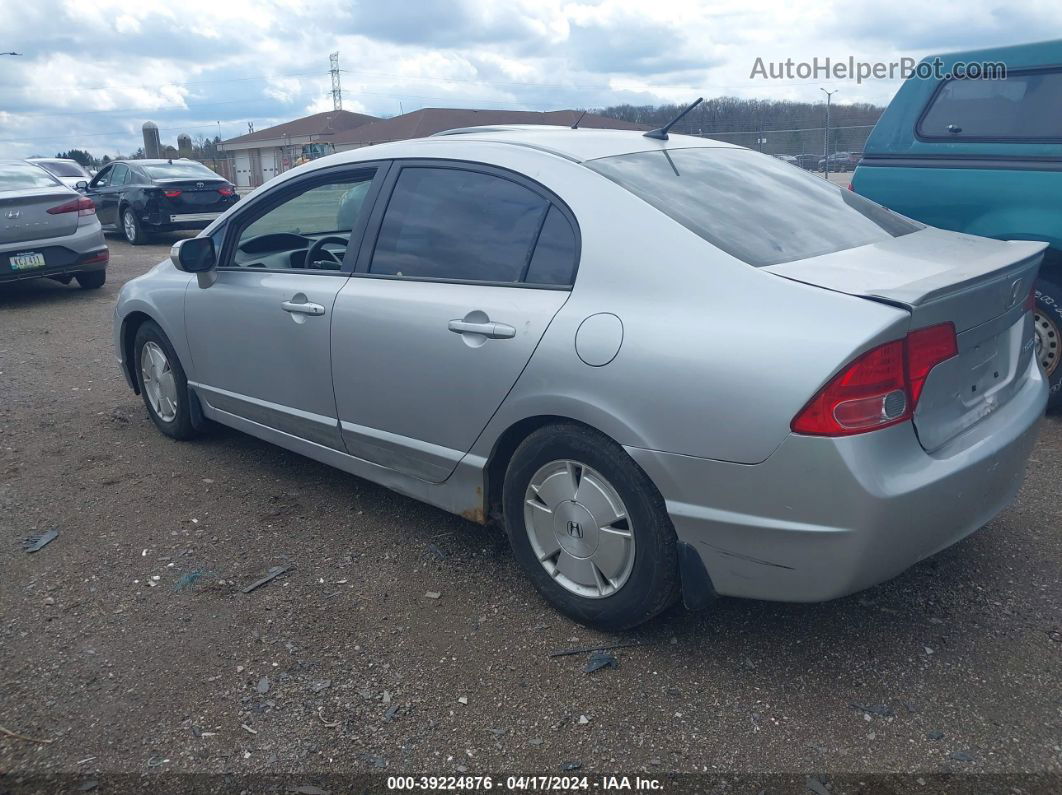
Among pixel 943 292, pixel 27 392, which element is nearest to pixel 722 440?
pixel 943 292

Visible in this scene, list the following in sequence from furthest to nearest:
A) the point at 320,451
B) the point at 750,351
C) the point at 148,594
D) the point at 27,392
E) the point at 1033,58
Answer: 1. the point at 27,392
2. the point at 1033,58
3. the point at 320,451
4. the point at 148,594
5. the point at 750,351

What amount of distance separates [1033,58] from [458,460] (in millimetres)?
4295

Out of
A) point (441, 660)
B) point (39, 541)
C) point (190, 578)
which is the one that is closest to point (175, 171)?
point (39, 541)

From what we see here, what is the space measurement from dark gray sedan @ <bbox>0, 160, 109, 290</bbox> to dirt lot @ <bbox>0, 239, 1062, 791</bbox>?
6212 millimetres

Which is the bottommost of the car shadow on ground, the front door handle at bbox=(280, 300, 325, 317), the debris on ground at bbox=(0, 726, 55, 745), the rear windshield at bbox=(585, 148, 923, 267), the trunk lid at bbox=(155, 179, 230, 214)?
the trunk lid at bbox=(155, 179, 230, 214)

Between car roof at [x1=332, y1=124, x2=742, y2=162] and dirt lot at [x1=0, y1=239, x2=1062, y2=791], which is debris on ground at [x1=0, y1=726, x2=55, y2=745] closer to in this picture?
dirt lot at [x1=0, y1=239, x2=1062, y2=791]

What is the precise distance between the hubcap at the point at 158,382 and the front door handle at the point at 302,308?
1.39 metres

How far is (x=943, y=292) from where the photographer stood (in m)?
2.59

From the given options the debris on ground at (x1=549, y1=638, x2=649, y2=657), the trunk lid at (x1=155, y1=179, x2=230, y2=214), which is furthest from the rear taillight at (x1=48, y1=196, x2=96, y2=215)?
the debris on ground at (x1=549, y1=638, x2=649, y2=657)

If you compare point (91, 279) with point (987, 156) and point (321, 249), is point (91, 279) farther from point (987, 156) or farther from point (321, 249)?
point (987, 156)

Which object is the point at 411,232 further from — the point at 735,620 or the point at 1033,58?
the point at 1033,58

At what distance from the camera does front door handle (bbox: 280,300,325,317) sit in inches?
152

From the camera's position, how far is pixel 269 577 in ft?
11.9

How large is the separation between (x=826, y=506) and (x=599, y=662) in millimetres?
976
